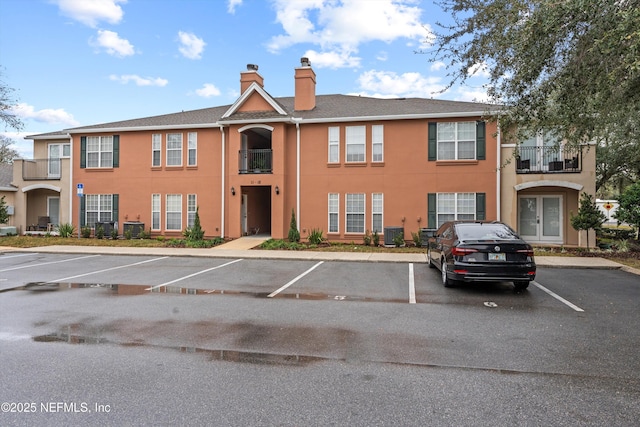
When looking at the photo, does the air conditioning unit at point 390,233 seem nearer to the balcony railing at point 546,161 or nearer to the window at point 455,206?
the window at point 455,206

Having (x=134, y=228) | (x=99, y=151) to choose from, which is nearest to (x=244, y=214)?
(x=134, y=228)

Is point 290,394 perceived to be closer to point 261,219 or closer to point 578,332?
point 578,332

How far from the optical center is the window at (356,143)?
18.8 meters

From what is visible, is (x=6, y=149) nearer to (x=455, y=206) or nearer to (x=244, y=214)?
(x=244, y=214)

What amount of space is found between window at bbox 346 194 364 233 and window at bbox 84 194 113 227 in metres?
12.5

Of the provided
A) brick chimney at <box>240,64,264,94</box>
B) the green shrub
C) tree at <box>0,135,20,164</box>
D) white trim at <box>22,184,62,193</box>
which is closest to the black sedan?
brick chimney at <box>240,64,264,94</box>

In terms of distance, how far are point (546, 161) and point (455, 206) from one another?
4337mm

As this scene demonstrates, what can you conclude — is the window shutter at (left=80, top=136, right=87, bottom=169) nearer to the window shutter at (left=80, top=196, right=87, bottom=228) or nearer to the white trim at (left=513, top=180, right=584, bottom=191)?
the window shutter at (left=80, top=196, right=87, bottom=228)

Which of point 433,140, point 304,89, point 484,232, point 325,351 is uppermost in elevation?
point 304,89

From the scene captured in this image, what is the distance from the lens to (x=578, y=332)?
5.98 m

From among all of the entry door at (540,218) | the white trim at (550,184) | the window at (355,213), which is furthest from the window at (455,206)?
the window at (355,213)

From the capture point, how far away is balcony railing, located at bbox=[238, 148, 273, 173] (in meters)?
19.4

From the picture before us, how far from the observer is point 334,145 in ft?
62.4

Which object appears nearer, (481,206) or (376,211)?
(481,206)
